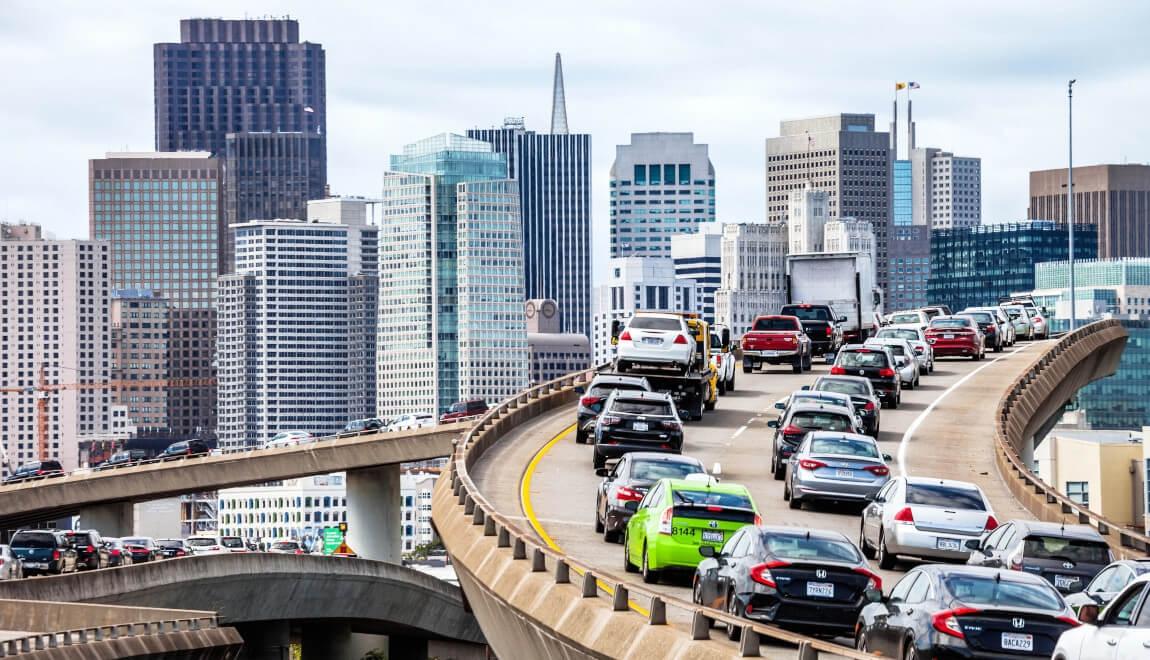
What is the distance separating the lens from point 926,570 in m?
19.2

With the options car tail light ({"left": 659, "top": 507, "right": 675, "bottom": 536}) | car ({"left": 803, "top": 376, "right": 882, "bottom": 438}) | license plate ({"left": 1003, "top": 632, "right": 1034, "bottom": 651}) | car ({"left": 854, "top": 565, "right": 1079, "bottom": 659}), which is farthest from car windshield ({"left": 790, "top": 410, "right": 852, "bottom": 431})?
license plate ({"left": 1003, "top": 632, "right": 1034, "bottom": 651})

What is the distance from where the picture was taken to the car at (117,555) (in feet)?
224

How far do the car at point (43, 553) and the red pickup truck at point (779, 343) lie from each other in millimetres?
22252

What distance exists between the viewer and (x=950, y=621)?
18.2 m

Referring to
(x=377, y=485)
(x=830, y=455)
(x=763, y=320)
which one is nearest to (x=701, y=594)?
(x=830, y=455)

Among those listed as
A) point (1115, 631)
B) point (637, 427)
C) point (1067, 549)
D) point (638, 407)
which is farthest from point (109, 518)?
point (1115, 631)

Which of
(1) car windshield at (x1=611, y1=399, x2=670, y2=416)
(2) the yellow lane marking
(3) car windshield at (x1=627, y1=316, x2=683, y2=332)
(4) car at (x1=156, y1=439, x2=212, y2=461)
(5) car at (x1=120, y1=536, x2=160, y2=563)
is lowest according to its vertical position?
(5) car at (x1=120, y1=536, x2=160, y2=563)

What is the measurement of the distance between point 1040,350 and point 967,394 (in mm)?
21168

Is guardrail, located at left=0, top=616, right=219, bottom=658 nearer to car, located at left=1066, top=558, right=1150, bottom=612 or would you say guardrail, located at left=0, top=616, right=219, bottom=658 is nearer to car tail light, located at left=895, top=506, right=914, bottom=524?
car tail light, located at left=895, top=506, right=914, bottom=524

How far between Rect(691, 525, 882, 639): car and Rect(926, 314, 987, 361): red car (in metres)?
55.3

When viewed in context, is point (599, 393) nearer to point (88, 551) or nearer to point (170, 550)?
point (88, 551)

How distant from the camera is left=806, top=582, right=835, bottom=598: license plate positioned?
21.1 m

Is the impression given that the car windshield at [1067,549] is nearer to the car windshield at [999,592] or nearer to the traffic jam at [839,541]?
the traffic jam at [839,541]

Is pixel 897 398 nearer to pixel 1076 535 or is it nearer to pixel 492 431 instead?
pixel 492 431
